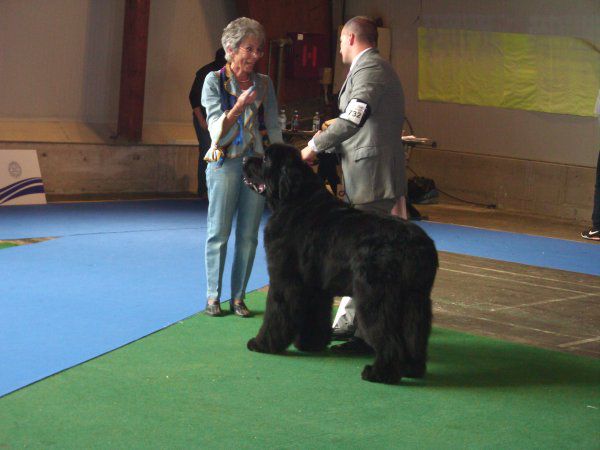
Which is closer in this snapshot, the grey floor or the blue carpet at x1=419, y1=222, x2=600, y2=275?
the grey floor

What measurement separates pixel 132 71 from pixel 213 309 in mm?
7069

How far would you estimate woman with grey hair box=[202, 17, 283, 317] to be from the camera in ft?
18.7

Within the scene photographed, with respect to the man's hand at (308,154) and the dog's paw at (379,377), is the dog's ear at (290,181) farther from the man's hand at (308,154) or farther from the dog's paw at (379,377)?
the dog's paw at (379,377)

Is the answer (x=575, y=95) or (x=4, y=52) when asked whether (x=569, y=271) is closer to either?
(x=575, y=95)

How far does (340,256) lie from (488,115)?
8837mm

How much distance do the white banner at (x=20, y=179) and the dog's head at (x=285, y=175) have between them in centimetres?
617

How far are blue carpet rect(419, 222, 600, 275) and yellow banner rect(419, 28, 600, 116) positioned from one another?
2.64m

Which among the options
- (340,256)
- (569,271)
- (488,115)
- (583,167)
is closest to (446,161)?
(488,115)

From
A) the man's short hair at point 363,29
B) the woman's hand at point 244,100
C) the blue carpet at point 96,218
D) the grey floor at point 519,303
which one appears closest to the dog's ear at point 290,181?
the woman's hand at point 244,100

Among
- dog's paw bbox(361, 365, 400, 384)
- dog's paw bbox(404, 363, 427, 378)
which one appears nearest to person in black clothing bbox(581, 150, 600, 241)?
dog's paw bbox(404, 363, 427, 378)

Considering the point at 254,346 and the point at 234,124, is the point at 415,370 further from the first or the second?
the point at 234,124

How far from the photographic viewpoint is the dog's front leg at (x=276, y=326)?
508cm

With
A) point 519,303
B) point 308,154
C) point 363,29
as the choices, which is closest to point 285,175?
point 308,154

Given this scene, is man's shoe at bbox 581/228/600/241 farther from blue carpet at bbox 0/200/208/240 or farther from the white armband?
the white armband
